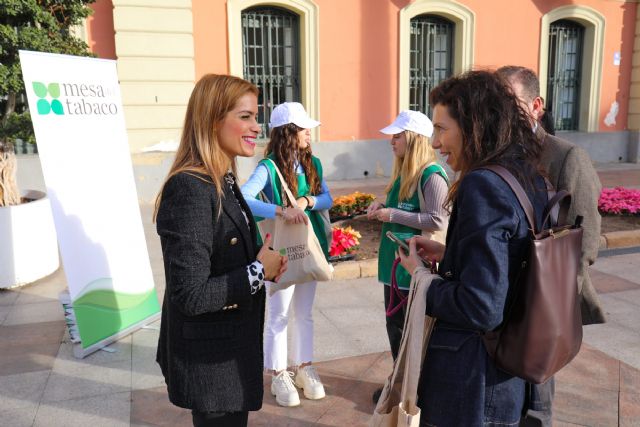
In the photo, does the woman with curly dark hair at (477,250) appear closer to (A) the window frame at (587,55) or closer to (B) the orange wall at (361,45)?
(B) the orange wall at (361,45)

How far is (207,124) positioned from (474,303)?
1.10 metres

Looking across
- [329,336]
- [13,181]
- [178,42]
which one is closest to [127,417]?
[329,336]

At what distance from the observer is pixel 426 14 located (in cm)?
1320

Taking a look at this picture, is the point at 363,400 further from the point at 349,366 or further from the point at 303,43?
the point at 303,43

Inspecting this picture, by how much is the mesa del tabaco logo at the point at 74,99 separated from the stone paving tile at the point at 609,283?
4.78 m

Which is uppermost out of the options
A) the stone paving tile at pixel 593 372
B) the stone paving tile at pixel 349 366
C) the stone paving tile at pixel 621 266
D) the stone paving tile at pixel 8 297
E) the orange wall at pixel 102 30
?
the orange wall at pixel 102 30

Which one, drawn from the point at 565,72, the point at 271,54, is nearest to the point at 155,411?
the point at 271,54

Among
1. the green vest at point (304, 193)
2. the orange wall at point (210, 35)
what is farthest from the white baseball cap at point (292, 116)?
the orange wall at point (210, 35)

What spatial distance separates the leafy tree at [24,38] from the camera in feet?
18.5

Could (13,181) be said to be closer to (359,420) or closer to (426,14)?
(359,420)

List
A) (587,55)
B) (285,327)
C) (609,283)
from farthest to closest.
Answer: (587,55), (609,283), (285,327)

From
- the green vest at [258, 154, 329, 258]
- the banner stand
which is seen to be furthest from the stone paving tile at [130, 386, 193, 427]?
the green vest at [258, 154, 329, 258]

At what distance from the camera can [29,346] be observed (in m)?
4.13

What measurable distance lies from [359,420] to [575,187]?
5.70ft
